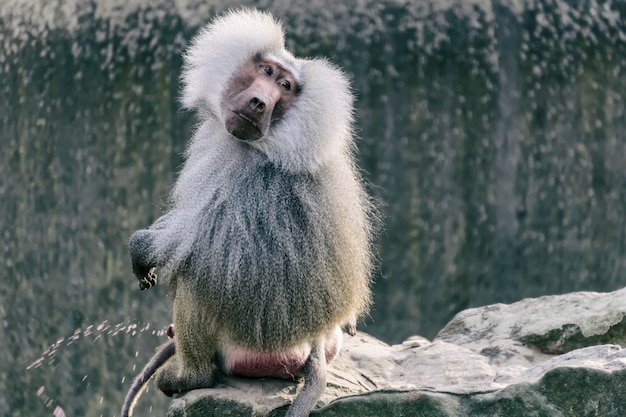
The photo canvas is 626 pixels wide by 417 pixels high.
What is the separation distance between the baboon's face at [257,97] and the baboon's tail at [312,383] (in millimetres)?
835

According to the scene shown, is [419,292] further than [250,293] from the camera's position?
Yes

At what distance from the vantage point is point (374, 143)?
7.27m

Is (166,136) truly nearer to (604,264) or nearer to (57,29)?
(57,29)

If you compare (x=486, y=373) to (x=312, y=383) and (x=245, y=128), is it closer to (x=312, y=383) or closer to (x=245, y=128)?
(x=312, y=383)

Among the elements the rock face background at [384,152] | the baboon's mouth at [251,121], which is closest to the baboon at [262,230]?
the baboon's mouth at [251,121]

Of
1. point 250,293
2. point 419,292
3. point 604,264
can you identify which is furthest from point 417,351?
point 604,264

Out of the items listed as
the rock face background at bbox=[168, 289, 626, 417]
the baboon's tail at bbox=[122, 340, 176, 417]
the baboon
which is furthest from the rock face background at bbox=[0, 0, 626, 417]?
the baboon

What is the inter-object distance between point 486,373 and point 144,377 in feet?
4.56

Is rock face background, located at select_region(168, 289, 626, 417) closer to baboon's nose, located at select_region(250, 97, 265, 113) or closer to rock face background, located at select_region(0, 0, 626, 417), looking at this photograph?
baboon's nose, located at select_region(250, 97, 265, 113)

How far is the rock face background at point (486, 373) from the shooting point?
3.26 meters

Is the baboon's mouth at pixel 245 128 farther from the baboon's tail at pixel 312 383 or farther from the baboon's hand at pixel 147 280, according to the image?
the baboon's tail at pixel 312 383

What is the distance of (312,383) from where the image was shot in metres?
3.71

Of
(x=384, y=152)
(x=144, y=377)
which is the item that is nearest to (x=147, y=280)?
(x=144, y=377)

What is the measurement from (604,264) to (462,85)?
162 cm
